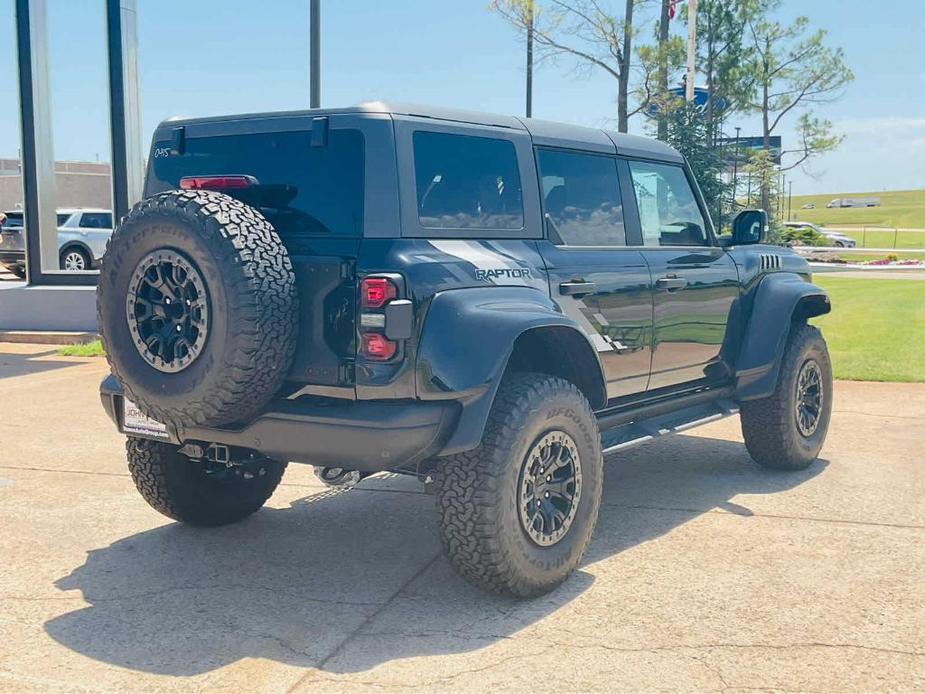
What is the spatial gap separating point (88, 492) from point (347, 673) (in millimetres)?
3045

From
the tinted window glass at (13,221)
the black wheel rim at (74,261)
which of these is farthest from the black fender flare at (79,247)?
the tinted window glass at (13,221)

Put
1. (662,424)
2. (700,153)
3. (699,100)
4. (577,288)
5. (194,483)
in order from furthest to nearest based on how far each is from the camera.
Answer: (699,100) → (700,153) → (662,424) → (194,483) → (577,288)

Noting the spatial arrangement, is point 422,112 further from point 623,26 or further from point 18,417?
point 623,26

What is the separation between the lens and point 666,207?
590 cm

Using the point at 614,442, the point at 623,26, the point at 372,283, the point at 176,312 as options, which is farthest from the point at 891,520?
the point at 623,26

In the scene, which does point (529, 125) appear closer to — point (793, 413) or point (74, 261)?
point (793, 413)

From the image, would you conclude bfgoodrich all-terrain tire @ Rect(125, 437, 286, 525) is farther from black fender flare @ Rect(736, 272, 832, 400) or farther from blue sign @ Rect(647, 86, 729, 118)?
blue sign @ Rect(647, 86, 729, 118)

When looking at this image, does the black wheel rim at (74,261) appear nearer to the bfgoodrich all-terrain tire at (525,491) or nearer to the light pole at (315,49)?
the light pole at (315,49)

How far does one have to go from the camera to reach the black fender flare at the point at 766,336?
6.20 m

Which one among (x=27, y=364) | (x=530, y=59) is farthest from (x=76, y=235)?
(x=27, y=364)

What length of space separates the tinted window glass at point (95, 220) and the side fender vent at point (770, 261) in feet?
63.0

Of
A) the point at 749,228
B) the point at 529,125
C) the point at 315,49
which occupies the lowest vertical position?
the point at 749,228

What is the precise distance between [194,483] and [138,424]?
0.66 metres

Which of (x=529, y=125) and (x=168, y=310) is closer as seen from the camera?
(x=168, y=310)
